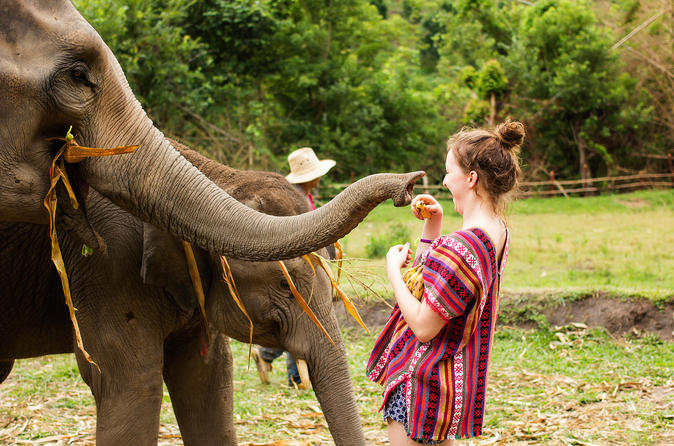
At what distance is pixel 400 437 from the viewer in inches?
117

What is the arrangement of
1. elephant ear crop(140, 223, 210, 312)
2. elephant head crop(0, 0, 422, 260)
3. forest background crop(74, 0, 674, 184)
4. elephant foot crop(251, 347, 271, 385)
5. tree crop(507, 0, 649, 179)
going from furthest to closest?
Result: tree crop(507, 0, 649, 179), forest background crop(74, 0, 674, 184), elephant foot crop(251, 347, 271, 385), elephant ear crop(140, 223, 210, 312), elephant head crop(0, 0, 422, 260)

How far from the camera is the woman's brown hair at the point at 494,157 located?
2.88 m

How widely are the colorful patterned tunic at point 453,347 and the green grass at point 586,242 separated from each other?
966mm

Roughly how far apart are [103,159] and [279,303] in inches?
44.3

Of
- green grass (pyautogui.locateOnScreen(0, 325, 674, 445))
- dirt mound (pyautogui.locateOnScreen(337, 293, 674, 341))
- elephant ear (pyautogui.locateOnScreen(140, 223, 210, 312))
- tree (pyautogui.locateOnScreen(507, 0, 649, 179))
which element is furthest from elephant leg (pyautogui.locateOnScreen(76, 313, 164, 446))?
tree (pyautogui.locateOnScreen(507, 0, 649, 179))

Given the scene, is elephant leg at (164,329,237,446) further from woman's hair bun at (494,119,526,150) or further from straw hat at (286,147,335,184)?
straw hat at (286,147,335,184)

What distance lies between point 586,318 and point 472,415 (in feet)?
18.0

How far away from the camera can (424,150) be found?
2734 cm

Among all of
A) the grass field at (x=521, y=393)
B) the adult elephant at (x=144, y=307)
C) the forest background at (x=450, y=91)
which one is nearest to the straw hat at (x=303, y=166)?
the grass field at (x=521, y=393)

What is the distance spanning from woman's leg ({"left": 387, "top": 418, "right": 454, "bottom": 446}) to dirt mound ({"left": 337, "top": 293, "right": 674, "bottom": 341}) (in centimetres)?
483

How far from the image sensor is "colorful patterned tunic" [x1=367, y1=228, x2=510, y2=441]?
2.76 metres

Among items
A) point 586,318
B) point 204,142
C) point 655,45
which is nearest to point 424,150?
point 655,45

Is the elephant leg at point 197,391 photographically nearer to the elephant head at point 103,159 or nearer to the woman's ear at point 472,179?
the elephant head at point 103,159

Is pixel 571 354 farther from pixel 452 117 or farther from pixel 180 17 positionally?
pixel 452 117
